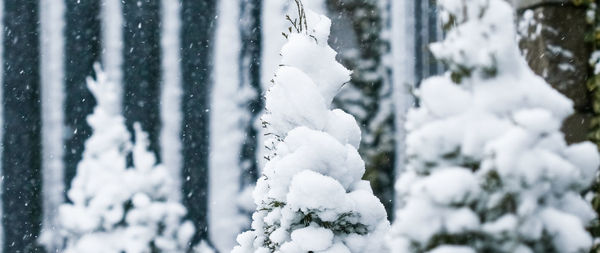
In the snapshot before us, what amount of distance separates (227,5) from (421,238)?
7.67 meters

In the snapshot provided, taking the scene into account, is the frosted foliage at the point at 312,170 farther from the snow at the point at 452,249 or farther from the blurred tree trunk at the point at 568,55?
the blurred tree trunk at the point at 568,55

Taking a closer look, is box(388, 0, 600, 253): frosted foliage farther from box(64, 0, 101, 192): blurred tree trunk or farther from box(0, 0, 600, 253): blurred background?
box(64, 0, 101, 192): blurred tree trunk

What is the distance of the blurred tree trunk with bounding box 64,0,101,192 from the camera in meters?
9.16

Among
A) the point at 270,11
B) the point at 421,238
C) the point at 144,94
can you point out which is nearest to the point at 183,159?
the point at 144,94

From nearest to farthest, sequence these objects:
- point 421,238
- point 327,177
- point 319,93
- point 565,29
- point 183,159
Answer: point 421,238 < point 327,177 < point 319,93 < point 565,29 < point 183,159

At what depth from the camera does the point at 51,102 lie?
9.48 m

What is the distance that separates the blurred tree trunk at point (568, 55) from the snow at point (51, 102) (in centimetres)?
734

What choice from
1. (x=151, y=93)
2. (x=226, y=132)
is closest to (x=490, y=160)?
(x=226, y=132)

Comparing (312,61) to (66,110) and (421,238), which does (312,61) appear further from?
(66,110)

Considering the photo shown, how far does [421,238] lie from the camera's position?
5.30ft

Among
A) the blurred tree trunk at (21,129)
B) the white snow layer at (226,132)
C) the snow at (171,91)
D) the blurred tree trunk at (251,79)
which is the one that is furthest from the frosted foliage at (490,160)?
the blurred tree trunk at (21,129)

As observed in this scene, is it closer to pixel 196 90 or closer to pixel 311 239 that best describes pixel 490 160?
pixel 311 239

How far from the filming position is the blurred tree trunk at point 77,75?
361 inches

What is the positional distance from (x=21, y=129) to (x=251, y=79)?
331 centimetres
